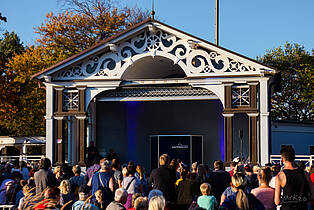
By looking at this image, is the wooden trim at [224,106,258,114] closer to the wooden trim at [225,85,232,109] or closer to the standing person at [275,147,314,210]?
the wooden trim at [225,85,232,109]

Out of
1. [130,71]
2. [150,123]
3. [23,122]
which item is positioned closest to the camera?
[130,71]

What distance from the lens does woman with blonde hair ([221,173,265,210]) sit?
859cm

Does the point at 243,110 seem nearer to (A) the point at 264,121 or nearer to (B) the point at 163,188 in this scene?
(A) the point at 264,121

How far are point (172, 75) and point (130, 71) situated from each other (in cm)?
321

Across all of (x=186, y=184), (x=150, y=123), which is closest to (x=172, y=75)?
(x=150, y=123)

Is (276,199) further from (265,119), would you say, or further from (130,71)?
(130,71)

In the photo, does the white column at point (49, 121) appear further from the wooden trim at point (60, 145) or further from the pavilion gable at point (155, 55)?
the pavilion gable at point (155, 55)

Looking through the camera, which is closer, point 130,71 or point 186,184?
point 186,184

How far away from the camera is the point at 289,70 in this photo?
4947 centimetres

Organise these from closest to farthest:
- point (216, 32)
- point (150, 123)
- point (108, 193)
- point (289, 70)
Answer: point (108, 193) → point (150, 123) → point (216, 32) → point (289, 70)

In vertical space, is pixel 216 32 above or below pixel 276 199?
above

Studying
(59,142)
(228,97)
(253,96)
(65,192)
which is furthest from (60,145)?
(65,192)

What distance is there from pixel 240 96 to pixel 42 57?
25.0 m

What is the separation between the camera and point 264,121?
21578mm
